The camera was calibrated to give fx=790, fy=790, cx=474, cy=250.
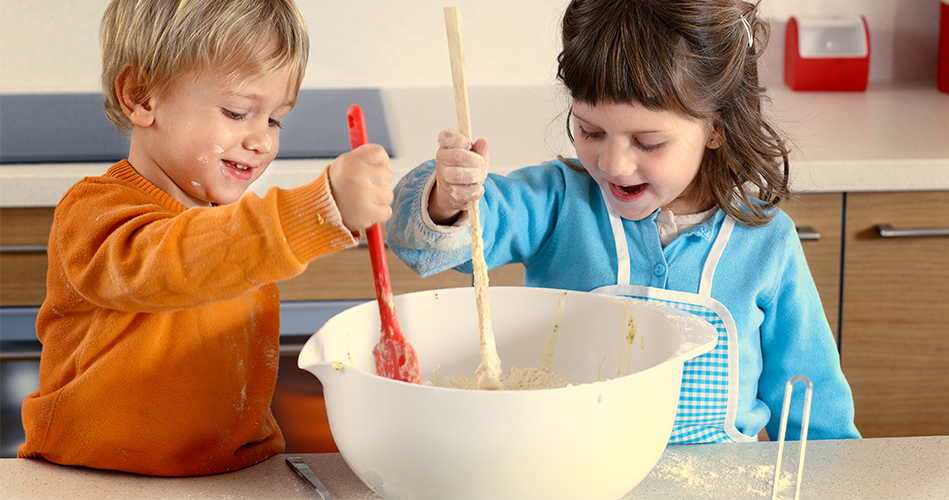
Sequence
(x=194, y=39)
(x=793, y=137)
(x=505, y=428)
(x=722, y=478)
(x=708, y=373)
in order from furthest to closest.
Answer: (x=793, y=137) < (x=708, y=373) < (x=194, y=39) < (x=722, y=478) < (x=505, y=428)

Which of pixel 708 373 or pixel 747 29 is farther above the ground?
pixel 747 29

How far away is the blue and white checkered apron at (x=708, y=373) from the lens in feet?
2.94

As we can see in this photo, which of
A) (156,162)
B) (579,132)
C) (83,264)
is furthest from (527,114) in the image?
(83,264)

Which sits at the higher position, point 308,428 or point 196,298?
point 196,298

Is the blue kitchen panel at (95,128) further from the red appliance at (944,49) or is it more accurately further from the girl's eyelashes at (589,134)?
the red appliance at (944,49)

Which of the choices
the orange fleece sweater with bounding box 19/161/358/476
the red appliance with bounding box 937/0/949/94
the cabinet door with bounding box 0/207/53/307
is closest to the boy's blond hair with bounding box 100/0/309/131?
the orange fleece sweater with bounding box 19/161/358/476

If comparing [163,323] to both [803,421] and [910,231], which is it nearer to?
[803,421]

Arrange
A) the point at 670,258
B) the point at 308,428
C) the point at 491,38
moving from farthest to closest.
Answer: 1. the point at 491,38
2. the point at 308,428
3. the point at 670,258

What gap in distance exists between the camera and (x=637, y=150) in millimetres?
841

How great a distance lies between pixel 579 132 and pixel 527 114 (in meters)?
0.86

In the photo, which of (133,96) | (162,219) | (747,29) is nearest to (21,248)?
(133,96)

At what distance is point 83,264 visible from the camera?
70cm

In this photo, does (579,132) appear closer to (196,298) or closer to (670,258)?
(670,258)

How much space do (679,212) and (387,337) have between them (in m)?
0.44
